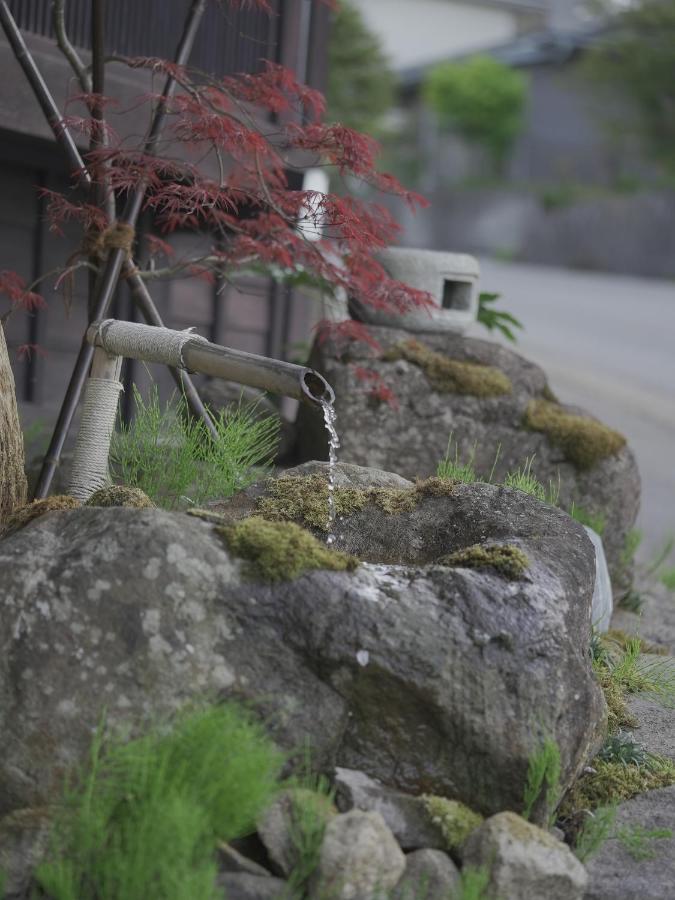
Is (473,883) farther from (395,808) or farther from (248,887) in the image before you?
(248,887)

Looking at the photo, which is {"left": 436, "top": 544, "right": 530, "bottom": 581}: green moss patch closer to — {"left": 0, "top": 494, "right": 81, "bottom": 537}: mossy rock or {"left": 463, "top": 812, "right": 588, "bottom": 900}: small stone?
{"left": 463, "top": 812, "right": 588, "bottom": 900}: small stone

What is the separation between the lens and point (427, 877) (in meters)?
2.70

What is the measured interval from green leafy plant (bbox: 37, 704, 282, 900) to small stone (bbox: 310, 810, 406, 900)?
0.63ft

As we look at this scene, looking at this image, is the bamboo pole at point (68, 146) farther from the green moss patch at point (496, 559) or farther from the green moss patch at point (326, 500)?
the green moss patch at point (496, 559)

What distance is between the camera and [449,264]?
650 cm

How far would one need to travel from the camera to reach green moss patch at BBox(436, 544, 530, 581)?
10.2 ft

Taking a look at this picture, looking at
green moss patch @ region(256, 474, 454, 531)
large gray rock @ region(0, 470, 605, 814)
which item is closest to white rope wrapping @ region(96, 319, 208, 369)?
green moss patch @ region(256, 474, 454, 531)

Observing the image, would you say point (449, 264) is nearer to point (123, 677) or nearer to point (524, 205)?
point (123, 677)

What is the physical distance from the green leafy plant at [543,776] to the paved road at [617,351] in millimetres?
5673

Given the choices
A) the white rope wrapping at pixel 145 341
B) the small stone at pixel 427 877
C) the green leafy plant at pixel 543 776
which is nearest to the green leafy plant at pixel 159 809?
the small stone at pixel 427 877

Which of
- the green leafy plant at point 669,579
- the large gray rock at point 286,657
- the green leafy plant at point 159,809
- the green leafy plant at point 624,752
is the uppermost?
the large gray rock at point 286,657

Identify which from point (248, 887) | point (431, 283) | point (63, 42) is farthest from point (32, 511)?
point (431, 283)

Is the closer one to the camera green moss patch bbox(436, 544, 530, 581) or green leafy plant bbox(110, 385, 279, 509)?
green moss patch bbox(436, 544, 530, 581)

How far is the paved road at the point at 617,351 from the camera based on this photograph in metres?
10.6
